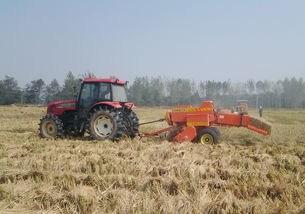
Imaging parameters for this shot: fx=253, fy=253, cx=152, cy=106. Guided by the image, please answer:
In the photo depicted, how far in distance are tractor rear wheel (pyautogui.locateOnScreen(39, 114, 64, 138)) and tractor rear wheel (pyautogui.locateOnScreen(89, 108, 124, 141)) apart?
1.35 metres

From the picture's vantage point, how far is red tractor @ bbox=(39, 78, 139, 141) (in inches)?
323

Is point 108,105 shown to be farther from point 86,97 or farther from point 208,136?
point 208,136

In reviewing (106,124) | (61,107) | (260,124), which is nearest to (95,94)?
(106,124)

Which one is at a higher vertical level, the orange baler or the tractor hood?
the tractor hood

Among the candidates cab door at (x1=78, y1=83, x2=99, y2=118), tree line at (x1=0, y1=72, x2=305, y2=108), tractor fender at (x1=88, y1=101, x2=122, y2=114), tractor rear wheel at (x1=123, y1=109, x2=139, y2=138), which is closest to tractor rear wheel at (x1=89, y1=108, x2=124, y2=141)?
tractor fender at (x1=88, y1=101, x2=122, y2=114)

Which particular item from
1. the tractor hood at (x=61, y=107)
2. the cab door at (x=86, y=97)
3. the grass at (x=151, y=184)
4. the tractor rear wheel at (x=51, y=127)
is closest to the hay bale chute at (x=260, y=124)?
the grass at (x=151, y=184)

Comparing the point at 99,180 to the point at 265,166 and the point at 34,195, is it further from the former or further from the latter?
the point at 265,166

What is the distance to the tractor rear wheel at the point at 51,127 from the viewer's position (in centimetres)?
877

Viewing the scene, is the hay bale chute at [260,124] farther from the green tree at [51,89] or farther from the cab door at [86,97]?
the green tree at [51,89]

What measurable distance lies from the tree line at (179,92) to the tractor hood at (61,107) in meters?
54.4

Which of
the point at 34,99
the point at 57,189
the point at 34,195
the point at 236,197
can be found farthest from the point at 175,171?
the point at 34,99

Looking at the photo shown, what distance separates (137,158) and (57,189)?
1.84 m

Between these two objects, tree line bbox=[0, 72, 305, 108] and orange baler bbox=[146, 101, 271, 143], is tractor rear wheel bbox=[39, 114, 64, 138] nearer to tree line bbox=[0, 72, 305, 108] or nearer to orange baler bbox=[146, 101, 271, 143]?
orange baler bbox=[146, 101, 271, 143]

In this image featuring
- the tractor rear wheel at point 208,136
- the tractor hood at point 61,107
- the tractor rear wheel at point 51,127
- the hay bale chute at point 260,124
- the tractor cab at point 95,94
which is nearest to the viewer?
the tractor rear wheel at point 208,136
